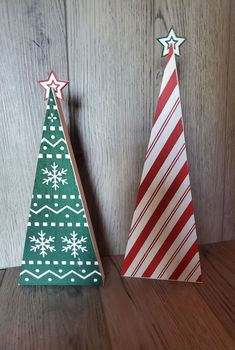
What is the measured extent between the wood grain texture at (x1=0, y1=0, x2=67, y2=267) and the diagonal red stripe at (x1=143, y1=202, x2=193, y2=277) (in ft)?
0.89

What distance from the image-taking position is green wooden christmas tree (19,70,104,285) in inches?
24.1

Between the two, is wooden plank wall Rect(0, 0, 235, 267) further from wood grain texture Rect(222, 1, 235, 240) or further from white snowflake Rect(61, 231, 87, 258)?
white snowflake Rect(61, 231, 87, 258)

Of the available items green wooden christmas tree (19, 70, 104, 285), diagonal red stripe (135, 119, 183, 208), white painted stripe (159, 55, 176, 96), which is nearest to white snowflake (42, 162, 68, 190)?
green wooden christmas tree (19, 70, 104, 285)

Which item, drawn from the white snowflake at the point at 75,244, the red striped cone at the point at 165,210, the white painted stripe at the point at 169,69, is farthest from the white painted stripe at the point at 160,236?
the white painted stripe at the point at 169,69

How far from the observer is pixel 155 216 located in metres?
0.67

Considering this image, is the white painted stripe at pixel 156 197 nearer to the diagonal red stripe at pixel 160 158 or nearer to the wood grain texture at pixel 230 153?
the diagonal red stripe at pixel 160 158

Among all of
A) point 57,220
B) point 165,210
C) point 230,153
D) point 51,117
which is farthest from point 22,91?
point 230,153

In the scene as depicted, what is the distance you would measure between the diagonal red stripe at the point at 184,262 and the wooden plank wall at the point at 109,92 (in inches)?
5.4

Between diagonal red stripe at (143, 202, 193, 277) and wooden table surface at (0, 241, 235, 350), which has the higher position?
diagonal red stripe at (143, 202, 193, 277)

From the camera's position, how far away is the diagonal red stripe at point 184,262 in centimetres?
67

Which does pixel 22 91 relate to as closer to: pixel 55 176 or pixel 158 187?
pixel 55 176

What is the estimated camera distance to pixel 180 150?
641 millimetres

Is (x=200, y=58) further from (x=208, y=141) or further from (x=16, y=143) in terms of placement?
(x=16, y=143)

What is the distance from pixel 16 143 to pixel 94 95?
0.18 m
